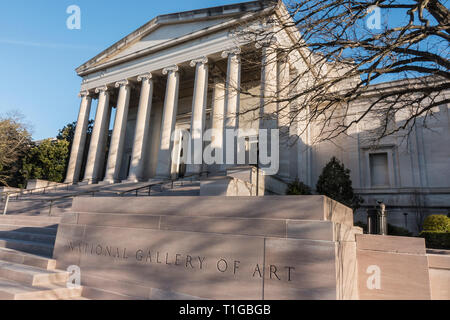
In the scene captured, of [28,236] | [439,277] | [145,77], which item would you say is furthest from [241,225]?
[145,77]

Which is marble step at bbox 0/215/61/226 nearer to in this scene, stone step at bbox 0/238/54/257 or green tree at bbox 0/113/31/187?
stone step at bbox 0/238/54/257

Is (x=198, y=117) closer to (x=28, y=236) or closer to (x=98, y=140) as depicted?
(x=98, y=140)

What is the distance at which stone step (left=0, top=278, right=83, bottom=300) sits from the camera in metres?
4.78

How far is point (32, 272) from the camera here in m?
5.84

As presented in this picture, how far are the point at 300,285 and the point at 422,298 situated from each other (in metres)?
2.54

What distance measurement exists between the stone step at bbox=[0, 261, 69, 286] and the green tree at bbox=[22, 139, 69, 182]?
23.1 metres

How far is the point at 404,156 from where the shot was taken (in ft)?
64.8

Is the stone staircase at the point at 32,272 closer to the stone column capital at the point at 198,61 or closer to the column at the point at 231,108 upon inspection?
the column at the point at 231,108

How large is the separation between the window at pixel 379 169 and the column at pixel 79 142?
25019 mm

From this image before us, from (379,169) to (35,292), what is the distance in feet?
71.6

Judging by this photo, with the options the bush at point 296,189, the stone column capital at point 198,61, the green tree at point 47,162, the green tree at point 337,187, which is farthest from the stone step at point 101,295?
the green tree at point 47,162

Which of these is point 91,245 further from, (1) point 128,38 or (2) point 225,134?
(1) point 128,38

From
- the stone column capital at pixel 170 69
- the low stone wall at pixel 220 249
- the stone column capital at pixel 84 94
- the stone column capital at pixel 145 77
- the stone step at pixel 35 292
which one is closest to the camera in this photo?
the low stone wall at pixel 220 249

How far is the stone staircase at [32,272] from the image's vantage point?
199 inches
